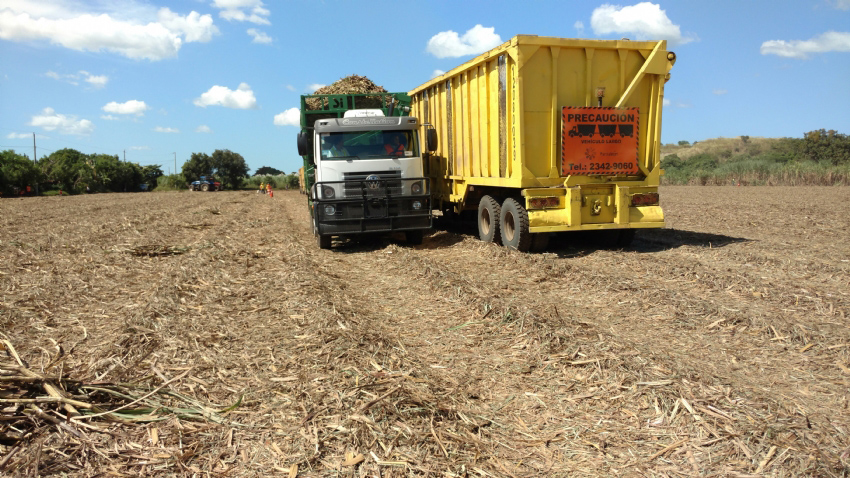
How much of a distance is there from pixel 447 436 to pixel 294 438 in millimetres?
909

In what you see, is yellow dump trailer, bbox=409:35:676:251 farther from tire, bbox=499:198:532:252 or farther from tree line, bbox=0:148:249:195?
tree line, bbox=0:148:249:195

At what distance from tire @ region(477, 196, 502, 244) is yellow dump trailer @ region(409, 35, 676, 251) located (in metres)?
0.33

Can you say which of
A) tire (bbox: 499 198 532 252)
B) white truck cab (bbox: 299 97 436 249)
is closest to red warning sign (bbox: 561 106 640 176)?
tire (bbox: 499 198 532 252)

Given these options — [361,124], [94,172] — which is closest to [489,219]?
Answer: [361,124]

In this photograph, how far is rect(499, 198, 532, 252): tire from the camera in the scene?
936cm

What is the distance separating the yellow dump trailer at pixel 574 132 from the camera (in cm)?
917

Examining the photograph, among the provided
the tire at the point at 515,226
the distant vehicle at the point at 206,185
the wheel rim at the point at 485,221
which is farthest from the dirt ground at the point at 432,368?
the distant vehicle at the point at 206,185

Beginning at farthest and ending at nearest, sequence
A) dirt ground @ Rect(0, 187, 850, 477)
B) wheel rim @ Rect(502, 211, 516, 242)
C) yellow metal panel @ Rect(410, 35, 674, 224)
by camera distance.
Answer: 1. wheel rim @ Rect(502, 211, 516, 242)
2. yellow metal panel @ Rect(410, 35, 674, 224)
3. dirt ground @ Rect(0, 187, 850, 477)

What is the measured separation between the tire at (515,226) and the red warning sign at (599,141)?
100cm

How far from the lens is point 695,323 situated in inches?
214

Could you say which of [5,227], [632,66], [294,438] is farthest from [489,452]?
[5,227]

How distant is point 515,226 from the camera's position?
31.2ft

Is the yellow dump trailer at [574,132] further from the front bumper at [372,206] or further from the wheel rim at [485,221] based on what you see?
the front bumper at [372,206]

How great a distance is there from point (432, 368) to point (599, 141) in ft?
20.9
